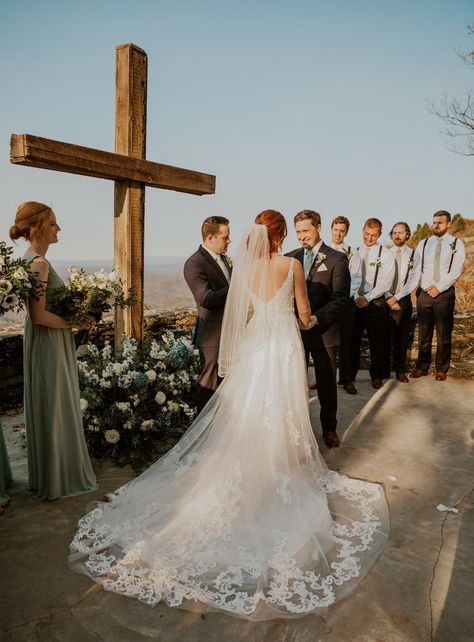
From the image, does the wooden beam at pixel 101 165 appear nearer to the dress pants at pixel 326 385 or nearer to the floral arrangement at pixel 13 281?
the floral arrangement at pixel 13 281

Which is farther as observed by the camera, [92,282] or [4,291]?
[92,282]

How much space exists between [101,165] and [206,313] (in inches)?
66.2

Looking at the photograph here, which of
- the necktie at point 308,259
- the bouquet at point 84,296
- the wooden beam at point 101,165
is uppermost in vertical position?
the wooden beam at point 101,165

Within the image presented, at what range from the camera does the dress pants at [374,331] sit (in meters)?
6.72

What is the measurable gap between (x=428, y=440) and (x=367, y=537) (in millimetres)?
2163

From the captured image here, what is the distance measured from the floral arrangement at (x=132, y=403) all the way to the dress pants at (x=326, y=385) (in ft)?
4.58

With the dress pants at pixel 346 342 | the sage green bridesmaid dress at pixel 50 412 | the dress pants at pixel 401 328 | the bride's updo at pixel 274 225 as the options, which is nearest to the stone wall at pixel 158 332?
the dress pants at pixel 401 328

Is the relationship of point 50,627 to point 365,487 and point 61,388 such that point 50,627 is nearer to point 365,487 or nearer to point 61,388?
point 61,388

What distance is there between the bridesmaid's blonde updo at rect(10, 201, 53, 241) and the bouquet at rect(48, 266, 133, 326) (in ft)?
1.27

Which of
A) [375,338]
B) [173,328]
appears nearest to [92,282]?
[173,328]

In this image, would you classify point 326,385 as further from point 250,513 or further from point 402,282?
point 402,282

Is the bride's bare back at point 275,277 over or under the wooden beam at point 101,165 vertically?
under

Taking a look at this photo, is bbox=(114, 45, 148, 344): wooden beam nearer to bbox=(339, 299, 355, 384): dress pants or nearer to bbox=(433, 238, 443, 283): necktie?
→ bbox=(339, 299, 355, 384): dress pants

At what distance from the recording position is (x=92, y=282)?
3.73 m
